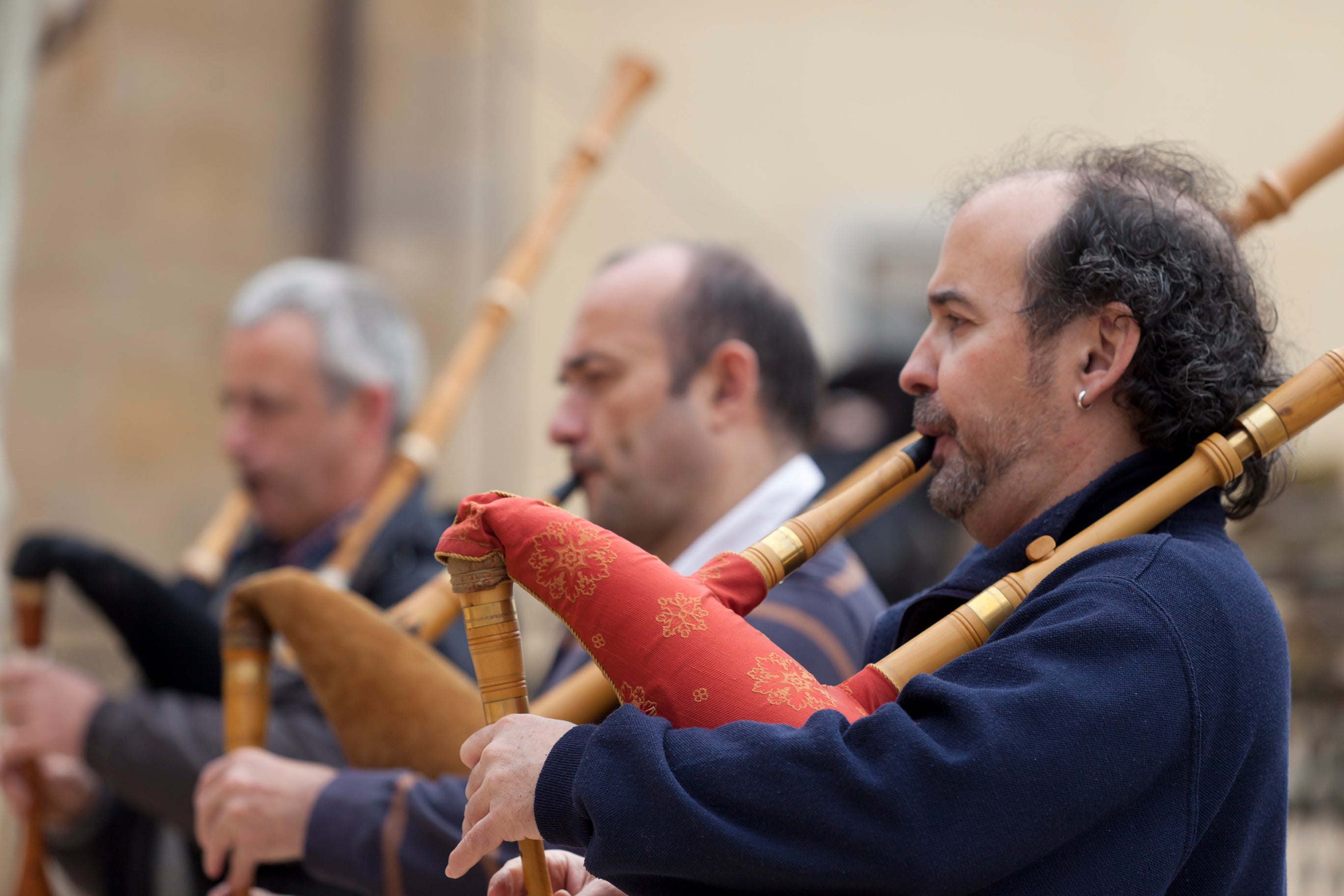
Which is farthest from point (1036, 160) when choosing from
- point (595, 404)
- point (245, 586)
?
point (245, 586)

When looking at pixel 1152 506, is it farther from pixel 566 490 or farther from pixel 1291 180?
pixel 566 490

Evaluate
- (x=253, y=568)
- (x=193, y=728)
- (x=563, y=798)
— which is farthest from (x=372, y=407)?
(x=563, y=798)

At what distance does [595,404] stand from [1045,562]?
3.49 ft

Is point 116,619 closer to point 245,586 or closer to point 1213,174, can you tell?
point 245,586

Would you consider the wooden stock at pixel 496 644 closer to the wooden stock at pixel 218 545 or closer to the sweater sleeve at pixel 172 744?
the sweater sleeve at pixel 172 744

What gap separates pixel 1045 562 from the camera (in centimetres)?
140

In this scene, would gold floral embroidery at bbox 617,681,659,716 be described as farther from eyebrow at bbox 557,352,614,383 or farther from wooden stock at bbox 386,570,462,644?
eyebrow at bbox 557,352,614,383

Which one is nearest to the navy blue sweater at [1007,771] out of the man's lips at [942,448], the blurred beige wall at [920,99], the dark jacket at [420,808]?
the man's lips at [942,448]

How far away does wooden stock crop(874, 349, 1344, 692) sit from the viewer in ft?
4.54

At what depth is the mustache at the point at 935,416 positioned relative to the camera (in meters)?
1.52

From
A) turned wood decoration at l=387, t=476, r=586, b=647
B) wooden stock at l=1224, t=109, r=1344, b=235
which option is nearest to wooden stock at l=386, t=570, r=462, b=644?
turned wood decoration at l=387, t=476, r=586, b=647

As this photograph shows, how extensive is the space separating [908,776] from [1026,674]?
15cm

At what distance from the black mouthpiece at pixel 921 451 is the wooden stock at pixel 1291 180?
0.77 metres

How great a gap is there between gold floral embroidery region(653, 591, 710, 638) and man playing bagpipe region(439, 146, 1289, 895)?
0.01m
